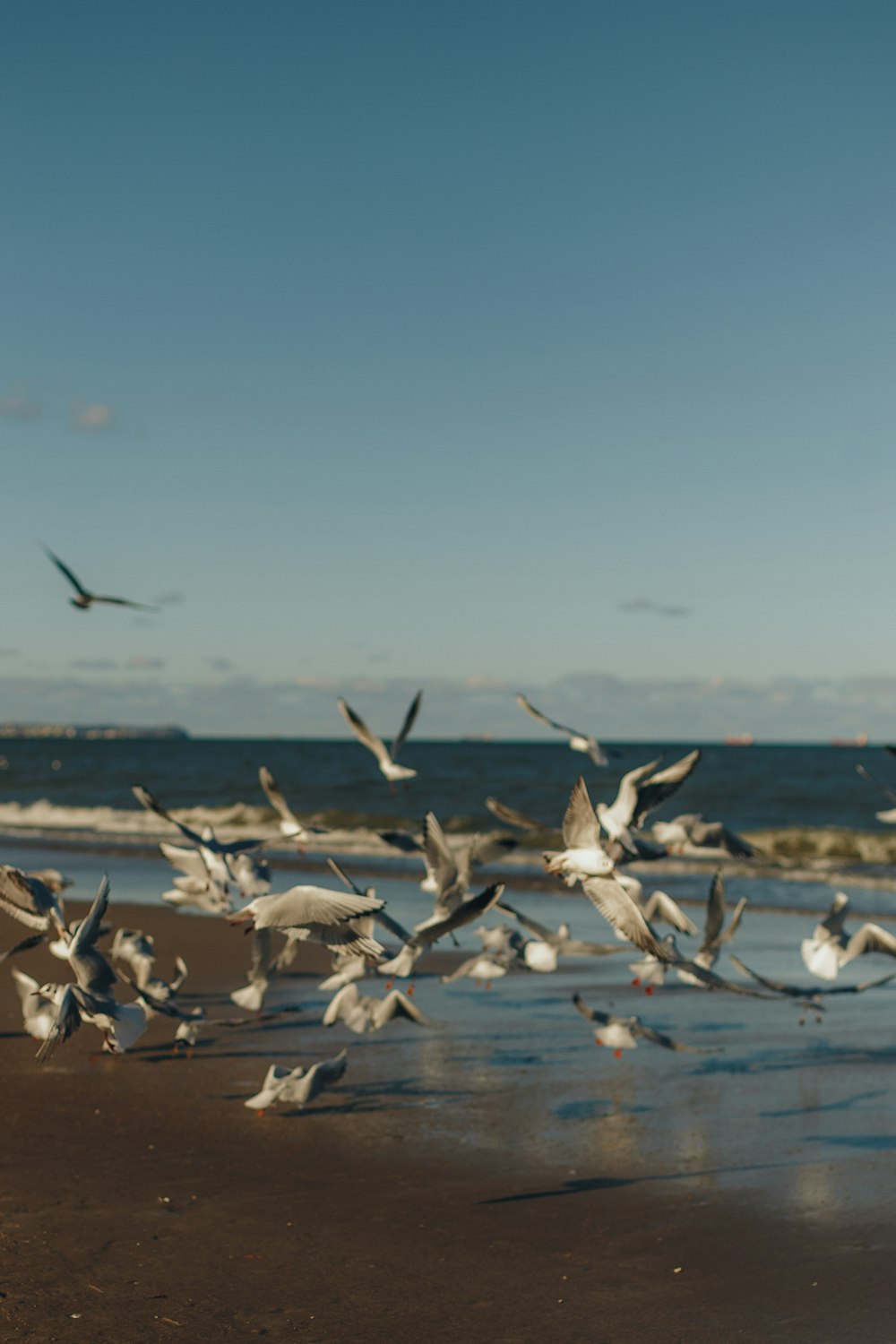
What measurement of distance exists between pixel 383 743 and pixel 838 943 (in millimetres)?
3338

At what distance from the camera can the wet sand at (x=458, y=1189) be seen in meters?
5.08

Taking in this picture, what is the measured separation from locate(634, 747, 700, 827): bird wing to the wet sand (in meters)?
1.90

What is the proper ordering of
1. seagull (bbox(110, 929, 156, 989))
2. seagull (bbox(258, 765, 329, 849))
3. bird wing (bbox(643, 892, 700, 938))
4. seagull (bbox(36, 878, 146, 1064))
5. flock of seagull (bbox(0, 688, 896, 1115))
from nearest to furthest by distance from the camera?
1. flock of seagull (bbox(0, 688, 896, 1115))
2. seagull (bbox(36, 878, 146, 1064))
3. bird wing (bbox(643, 892, 700, 938))
4. seagull (bbox(258, 765, 329, 849))
5. seagull (bbox(110, 929, 156, 989))

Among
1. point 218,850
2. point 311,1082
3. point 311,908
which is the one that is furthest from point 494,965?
point 311,908

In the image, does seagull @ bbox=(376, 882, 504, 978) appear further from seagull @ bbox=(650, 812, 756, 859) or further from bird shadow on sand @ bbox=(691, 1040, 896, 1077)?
bird shadow on sand @ bbox=(691, 1040, 896, 1077)

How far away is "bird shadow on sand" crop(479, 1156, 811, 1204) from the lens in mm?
6410

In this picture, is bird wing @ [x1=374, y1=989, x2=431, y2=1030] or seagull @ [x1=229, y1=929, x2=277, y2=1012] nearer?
bird wing @ [x1=374, y1=989, x2=431, y2=1030]

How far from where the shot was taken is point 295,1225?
236 inches

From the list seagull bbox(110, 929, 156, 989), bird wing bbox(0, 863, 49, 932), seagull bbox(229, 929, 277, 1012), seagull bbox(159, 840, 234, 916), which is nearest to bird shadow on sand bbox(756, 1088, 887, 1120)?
seagull bbox(229, 929, 277, 1012)

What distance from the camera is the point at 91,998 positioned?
709 centimetres

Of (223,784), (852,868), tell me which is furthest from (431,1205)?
(223,784)

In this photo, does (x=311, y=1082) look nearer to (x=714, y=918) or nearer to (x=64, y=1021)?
(x=64, y=1021)

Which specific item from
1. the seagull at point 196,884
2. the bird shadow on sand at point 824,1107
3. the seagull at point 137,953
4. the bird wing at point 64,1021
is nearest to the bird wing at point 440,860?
the seagull at point 196,884

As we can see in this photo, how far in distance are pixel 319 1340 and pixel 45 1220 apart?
68.5 inches
